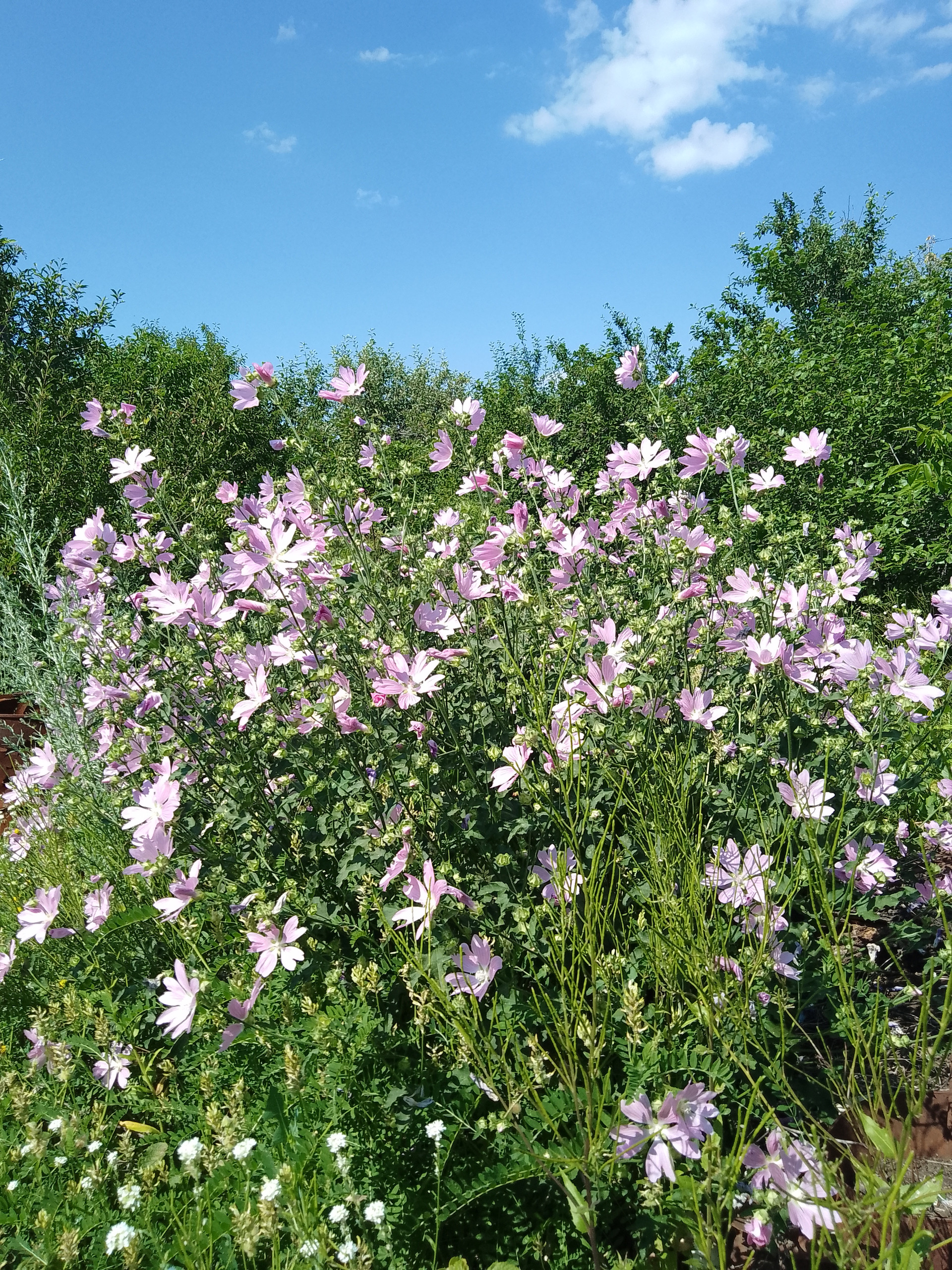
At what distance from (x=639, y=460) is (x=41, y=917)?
233 cm

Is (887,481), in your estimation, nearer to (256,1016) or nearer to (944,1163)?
(944,1163)

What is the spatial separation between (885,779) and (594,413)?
10318 millimetres

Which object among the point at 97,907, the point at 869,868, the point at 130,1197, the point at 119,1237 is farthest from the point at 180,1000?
the point at 869,868

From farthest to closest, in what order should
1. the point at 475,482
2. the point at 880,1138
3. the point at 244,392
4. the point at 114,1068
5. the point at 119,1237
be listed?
the point at 475,482 < the point at 244,392 < the point at 114,1068 < the point at 119,1237 < the point at 880,1138

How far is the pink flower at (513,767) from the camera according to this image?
6.06ft

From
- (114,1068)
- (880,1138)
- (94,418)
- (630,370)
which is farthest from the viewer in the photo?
(630,370)

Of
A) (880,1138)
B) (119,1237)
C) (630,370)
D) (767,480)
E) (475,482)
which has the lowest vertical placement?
(119,1237)

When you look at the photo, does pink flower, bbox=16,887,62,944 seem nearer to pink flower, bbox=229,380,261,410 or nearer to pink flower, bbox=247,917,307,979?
pink flower, bbox=247,917,307,979

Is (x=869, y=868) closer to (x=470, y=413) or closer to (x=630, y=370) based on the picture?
(x=470, y=413)

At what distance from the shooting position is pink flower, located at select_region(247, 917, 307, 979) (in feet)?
5.69

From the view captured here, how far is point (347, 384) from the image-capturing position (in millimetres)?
2514

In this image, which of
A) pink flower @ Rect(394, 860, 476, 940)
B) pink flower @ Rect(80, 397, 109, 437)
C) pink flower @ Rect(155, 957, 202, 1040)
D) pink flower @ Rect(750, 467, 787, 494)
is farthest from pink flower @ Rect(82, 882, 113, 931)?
pink flower @ Rect(750, 467, 787, 494)

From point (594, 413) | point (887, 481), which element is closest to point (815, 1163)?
point (887, 481)

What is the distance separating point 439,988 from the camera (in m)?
1.48
